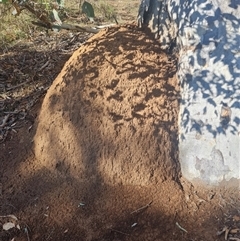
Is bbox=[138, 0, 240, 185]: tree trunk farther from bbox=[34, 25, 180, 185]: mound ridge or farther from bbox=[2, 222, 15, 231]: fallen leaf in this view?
bbox=[2, 222, 15, 231]: fallen leaf

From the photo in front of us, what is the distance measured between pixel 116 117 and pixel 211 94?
615mm

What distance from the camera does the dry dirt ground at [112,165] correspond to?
298 cm

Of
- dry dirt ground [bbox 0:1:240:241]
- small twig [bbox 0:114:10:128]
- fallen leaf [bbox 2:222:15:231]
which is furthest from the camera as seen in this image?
small twig [bbox 0:114:10:128]

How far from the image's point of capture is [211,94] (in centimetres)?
308

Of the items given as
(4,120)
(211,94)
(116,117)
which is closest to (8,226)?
(116,117)

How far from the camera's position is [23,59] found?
520cm

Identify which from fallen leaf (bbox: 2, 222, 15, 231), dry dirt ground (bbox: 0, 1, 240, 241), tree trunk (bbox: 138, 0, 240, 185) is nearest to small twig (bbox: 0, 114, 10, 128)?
dry dirt ground (bbox: 0, 1, 240, 241)

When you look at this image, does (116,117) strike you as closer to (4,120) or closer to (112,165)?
(112,165)

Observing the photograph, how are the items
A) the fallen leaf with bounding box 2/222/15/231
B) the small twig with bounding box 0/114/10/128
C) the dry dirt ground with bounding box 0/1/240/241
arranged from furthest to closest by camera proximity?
the small twig with bounding box 0/114/10/128
the fallen leaf with bounding box 2/222/15/231
the dry dirt ground with bounding box 0/1/240/241

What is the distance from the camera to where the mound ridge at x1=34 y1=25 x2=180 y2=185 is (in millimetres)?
3164

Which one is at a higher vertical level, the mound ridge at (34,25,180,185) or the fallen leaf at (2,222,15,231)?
the mound ridge at (34,25,180,185)

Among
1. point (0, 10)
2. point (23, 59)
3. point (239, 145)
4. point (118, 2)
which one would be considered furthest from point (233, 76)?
point (118, 2)

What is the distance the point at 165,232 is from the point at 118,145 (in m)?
0.63

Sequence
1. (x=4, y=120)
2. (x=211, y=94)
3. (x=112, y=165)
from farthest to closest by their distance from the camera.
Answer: (x=4, y=120) < (x=112, y=165) < (x=211, y=94)
